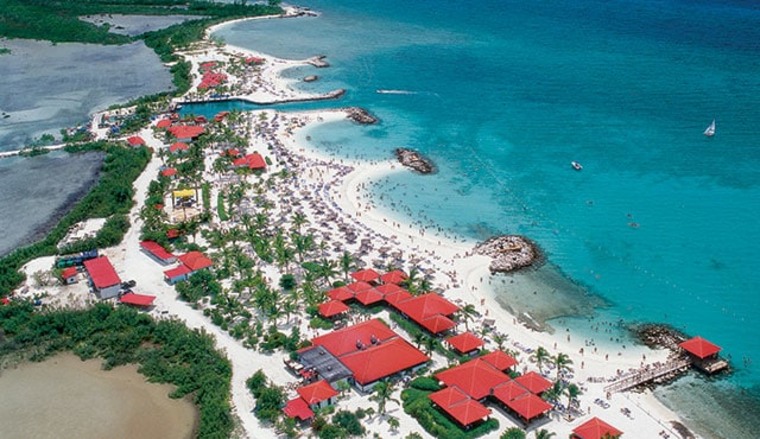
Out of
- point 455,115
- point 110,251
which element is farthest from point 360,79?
point 110,251

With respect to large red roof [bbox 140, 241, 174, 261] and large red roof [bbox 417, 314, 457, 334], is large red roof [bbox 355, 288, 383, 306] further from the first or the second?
large red roof [bbox 140, 241, 174, 261]

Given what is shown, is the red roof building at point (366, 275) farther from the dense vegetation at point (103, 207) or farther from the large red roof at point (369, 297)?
the dense vegetation at point (103, 207)

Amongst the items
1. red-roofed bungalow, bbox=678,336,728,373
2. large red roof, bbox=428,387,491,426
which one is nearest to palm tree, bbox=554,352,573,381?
large red roof, bbox=428,387,491,426

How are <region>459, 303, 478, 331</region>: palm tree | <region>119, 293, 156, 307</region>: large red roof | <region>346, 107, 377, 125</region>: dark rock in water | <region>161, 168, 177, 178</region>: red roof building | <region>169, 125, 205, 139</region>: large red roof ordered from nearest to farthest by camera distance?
<region>459, 303, 478, 331</region>: palm tree → <region>119, 293, 156, 307</region>: large red roof → <region>161, 168, 177, 178</region>: red roof building → <region>169, 125, 205, 139</region>: large red roof → <region>346, 107, 377, 125</region>: dark rock in water

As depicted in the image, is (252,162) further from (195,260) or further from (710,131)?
(710,131)

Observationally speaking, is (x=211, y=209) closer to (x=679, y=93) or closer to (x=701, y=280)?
(x=701, y=280)

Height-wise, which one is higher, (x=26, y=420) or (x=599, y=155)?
(x=599, y=155)
